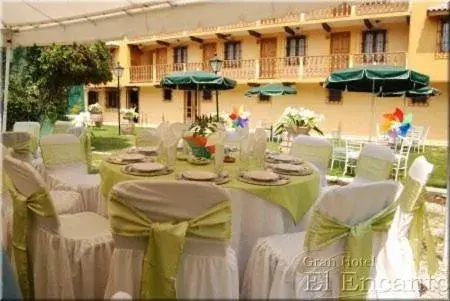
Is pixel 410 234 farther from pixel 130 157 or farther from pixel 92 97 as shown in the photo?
pixel 92 97

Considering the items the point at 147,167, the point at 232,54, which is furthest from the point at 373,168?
the point at 232,54

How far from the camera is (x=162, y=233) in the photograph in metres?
1.68

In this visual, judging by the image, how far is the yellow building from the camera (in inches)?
507

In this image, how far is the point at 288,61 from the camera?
1570 centimetres

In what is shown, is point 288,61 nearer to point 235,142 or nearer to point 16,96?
point 16,96

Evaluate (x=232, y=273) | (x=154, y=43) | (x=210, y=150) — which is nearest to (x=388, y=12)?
(x=154, y=43)

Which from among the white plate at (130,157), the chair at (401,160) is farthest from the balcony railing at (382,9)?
the white plate at (130,157)

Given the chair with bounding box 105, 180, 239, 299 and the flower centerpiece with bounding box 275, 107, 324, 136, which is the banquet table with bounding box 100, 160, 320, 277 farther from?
the flower centerpiece with bounding box 275, 107, 324, 136

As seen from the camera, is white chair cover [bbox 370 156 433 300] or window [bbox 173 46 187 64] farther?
window [bbox 173 46 187 64]

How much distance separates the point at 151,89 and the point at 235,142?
16.7m

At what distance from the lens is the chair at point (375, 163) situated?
9.59 feet

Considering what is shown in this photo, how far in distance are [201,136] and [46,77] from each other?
6.91 m

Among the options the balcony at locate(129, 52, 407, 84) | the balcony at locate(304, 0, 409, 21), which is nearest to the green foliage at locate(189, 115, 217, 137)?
the balcony at locate(304, 0, 409, 21)

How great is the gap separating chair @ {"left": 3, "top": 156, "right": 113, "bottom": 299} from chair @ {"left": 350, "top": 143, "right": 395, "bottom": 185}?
2008 millimetres
